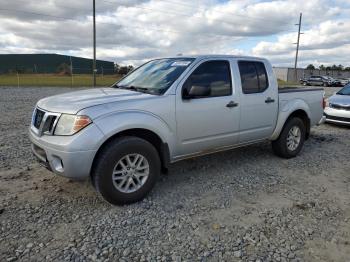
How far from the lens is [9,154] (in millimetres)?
5949

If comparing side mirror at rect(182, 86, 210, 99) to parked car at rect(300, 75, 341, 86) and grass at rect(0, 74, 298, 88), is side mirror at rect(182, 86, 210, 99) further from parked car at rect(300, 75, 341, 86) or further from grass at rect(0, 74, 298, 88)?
parked car at rect(300, 75, 341, 86)

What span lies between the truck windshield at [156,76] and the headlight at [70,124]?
1.11 metres

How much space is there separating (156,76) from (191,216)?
6.83ft

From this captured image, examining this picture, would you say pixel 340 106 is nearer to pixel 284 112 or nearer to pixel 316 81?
pixel 284 112

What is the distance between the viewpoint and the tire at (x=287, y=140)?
19.8ft

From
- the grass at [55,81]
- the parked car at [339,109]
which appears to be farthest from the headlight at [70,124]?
the grass at [55,81]

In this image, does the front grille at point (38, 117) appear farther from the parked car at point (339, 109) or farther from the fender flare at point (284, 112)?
the parked car at point (339, 109)

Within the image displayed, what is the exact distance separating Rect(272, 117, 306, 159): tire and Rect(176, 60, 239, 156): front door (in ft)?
4.08

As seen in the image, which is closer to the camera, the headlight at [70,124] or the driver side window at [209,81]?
the headlight at [70,124]

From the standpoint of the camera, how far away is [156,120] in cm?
421

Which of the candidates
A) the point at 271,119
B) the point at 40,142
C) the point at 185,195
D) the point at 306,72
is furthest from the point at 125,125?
the point at 306,72

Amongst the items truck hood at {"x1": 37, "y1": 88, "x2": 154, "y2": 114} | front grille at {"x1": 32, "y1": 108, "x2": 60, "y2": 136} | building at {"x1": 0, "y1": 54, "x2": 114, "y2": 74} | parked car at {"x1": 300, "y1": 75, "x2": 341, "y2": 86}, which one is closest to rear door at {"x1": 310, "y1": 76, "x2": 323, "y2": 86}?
parked car at {"x1": 300, "y1": 75, "x2": 341, "y2": 86}

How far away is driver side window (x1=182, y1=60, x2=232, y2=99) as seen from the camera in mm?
4488

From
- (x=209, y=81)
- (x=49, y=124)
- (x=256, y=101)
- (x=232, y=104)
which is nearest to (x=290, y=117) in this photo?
(x=256, y=101)
